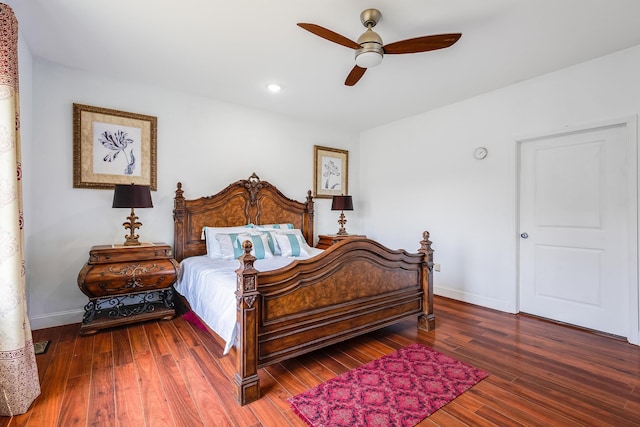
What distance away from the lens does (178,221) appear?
3.75 meters

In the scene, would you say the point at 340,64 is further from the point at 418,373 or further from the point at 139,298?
the point at 139,298

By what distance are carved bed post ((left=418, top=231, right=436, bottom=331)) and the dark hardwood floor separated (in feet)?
0.37

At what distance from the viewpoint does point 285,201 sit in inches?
183

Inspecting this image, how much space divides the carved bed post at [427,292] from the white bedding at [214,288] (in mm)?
1469

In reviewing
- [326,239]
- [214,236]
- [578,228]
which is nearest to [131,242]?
[214,236]

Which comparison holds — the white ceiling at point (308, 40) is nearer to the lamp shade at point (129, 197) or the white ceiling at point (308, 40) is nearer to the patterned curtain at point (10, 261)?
the patterned curtain at point (10, 261)

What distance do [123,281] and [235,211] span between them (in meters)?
1.57

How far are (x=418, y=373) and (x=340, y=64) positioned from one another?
2.87 metres

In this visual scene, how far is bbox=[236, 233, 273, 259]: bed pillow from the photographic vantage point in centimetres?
345

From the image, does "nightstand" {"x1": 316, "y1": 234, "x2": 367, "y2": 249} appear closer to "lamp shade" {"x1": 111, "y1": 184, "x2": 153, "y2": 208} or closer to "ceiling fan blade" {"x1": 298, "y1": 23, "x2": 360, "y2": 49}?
"lamp shade" {"x1": 111, "y1": 184, "x2": 153, "y2": 208}

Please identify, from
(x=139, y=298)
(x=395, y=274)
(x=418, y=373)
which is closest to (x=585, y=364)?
(x=418, y=373)

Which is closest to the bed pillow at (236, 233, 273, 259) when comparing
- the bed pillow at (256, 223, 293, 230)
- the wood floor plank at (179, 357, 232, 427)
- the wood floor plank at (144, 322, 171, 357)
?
the bed pillow at (256, 223, 293, 230)

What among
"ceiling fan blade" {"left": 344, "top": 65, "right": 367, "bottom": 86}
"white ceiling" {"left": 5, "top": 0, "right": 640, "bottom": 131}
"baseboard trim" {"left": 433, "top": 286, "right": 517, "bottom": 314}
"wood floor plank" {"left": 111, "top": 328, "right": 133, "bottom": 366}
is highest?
"white ceiling" {"left": 5, "top": 0, "right": 640, "bottom": 131}

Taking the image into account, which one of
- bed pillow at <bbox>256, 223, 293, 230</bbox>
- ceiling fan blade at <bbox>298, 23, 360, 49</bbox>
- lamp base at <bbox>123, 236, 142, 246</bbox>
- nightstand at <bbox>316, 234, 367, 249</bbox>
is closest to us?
ceiling fan blade at <bbox>298, 23, 360, 49</bbox>
